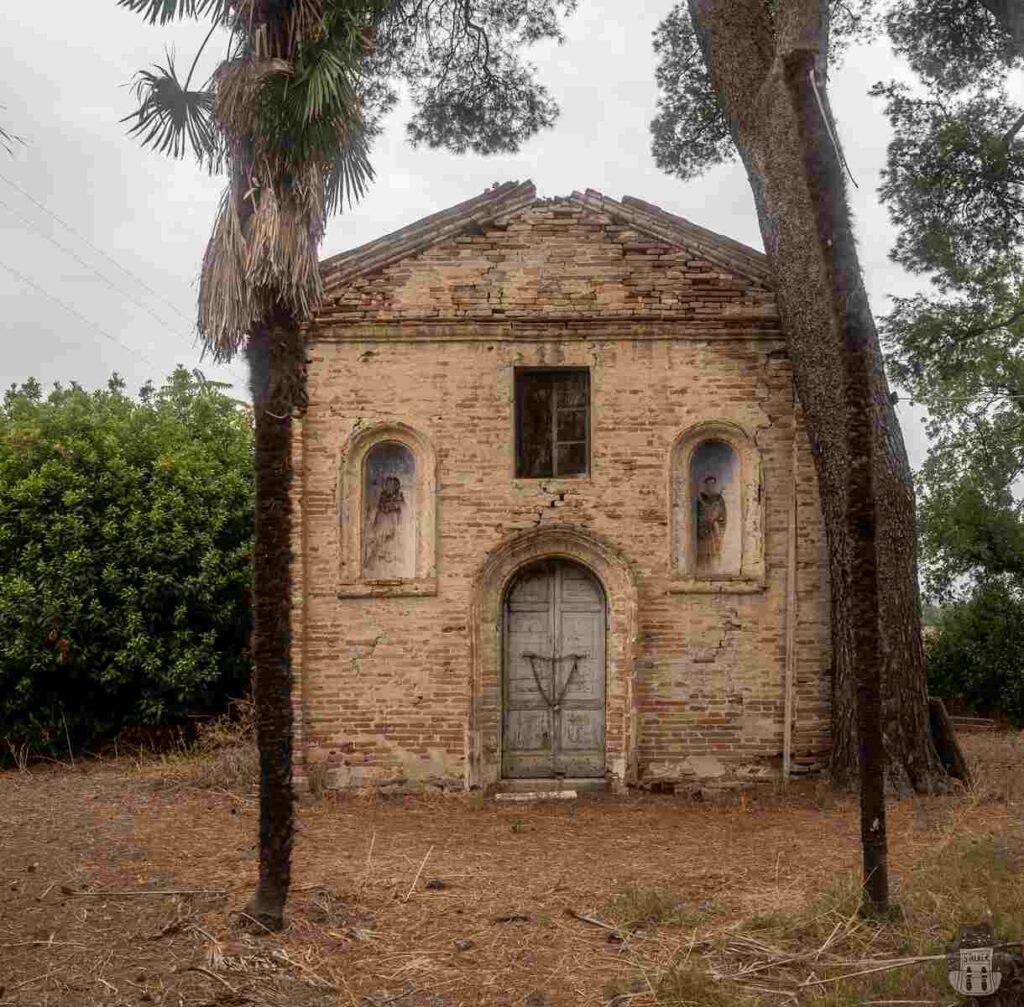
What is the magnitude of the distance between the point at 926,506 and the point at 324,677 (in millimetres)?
13450

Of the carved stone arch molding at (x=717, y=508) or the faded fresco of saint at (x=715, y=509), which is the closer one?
the carved stone arch molding at (x=717, y=508)

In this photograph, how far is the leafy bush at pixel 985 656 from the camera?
1927 centimetres

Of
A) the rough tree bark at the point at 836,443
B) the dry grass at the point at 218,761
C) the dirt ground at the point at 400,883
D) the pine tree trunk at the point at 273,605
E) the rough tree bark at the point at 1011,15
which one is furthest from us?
the rough tree bark at the point at 1011,15

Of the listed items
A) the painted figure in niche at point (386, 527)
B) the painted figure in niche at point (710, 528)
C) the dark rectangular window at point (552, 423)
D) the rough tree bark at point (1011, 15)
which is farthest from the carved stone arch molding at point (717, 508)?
the rough tree bark at point (1011, 15)

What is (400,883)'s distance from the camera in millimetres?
8719

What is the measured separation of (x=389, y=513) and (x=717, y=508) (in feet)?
12.1

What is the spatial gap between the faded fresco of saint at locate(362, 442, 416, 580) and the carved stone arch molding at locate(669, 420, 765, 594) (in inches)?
114

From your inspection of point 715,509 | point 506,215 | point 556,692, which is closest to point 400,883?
point 556,692

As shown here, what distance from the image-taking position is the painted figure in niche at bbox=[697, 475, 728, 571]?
41.2 feet

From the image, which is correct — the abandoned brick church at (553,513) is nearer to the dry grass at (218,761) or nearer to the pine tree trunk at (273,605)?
the dry grass at (218,761)

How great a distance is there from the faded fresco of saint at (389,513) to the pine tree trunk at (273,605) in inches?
193

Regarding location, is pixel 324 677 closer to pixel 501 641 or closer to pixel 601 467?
pixel 501 641

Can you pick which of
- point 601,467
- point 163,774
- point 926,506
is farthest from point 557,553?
point 926,506

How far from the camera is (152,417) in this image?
16.7 meters
